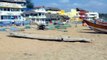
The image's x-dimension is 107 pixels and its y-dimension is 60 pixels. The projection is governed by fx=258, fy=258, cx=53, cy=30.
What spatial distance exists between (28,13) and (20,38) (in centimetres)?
4483

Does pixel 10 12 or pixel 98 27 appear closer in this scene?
pixel 98 27

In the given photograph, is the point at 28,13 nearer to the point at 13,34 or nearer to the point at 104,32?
the point at 104,32

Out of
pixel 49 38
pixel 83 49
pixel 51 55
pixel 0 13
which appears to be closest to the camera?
pixel 51 55

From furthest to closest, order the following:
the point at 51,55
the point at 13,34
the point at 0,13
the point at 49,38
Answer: the point at 0,13 < the point at 13,34 < the point at 49,38 < the point at 51,55

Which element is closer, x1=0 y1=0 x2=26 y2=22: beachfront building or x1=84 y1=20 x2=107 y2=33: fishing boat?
x1=84 y1=20 x2=107 y2=33: fishing boat

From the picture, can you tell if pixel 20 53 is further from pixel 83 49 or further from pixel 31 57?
pixel 83 49

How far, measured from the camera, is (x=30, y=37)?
18109 mm

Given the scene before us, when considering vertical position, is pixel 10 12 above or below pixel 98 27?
above

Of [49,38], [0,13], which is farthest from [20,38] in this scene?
[0,13]

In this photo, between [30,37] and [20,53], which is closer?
[20,53]

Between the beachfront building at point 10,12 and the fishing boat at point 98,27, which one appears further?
the beachfront building at point 10,12

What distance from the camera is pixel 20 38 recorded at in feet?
59.4

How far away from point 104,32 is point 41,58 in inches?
657

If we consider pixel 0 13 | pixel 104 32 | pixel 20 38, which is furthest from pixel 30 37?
pixel 0 13
